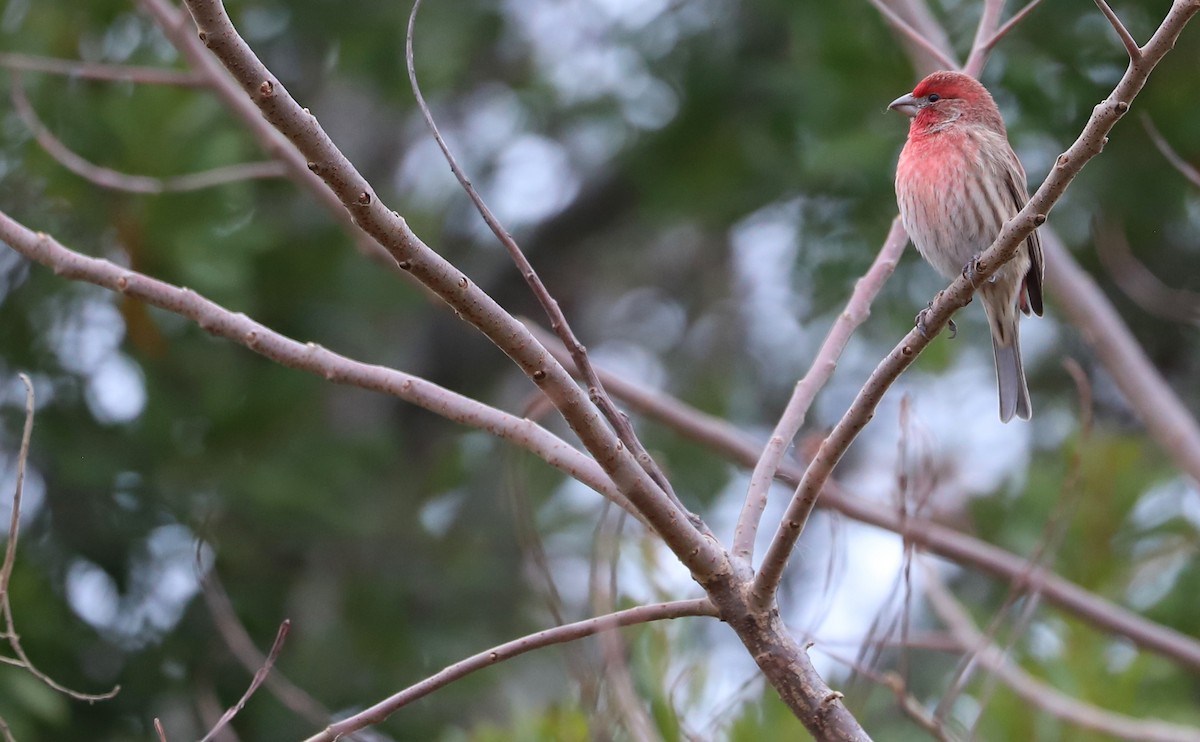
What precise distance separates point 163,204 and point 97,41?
1.18 m

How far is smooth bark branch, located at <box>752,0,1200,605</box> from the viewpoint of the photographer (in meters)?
2.14

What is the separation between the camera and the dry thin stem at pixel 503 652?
2238mm

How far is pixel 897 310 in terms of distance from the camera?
23.2ft

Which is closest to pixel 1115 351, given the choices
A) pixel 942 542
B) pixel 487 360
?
pixel 942 542

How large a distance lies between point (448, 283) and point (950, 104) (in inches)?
113

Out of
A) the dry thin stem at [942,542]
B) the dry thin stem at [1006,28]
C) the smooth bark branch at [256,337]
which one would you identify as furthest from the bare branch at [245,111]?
the dry thin stem at [1006,28]

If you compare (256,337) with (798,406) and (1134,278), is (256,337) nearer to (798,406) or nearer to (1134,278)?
(798,406)

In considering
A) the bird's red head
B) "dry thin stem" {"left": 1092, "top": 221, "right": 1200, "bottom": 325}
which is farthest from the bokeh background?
the bird's red head

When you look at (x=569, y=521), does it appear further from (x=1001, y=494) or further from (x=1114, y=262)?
(x=1114, y=262)

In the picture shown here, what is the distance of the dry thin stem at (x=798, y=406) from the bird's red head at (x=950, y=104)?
3.02ft

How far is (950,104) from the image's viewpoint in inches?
177

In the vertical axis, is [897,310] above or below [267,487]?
below

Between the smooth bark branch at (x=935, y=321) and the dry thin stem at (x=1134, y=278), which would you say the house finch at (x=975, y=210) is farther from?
the dry thin stem at (x=1134, y=278)

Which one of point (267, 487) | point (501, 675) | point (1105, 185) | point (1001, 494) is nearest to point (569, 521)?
point (501, 675)
